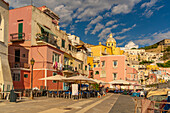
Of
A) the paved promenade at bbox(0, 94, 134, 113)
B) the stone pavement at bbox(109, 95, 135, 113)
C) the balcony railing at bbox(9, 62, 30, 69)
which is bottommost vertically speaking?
the stone pavement at bbox(109, 95, 135, 113)

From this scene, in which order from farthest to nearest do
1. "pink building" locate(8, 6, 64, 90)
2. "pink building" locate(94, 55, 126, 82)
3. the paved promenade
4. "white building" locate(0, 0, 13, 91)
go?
"pink building" locate(94, 55, 126, 82), "pink building" locate(8, 6, 64, 90), "white building" locate(0, 0, 13, 91), the paved promenade

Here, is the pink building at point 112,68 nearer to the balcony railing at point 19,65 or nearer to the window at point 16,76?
the balcony railing at point 19,65

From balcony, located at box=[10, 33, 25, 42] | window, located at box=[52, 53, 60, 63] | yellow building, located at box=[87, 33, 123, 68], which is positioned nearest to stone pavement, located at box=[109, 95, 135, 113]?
window, located at box=[52, 53, 60, 63]

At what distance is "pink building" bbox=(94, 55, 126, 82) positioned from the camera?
156ft

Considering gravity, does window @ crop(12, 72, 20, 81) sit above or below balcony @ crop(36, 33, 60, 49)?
below

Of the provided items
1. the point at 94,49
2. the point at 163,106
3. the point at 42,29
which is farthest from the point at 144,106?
the point at 94,49

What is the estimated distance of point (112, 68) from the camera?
4844cm

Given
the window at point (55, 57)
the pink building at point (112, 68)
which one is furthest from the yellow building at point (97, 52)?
the window at point (55, 57)

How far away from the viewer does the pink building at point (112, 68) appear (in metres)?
47.5

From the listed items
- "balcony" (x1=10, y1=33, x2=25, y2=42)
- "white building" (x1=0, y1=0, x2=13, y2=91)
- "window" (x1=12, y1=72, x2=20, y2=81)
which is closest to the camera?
"white building" (x1=0, y1=0, x2=13, y2=91)

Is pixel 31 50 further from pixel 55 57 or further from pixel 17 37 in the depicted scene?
pixel 55 57

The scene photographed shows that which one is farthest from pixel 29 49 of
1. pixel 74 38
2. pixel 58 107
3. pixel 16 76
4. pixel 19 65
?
pixel 74 38

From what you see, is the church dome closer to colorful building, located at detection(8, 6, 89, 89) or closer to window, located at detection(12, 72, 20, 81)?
colorful building, located at detection(8, 6, 89, 89)

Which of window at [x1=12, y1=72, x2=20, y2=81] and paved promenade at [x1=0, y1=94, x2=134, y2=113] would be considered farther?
window at [x1=12, y1=72, x2=20, y2=81]
